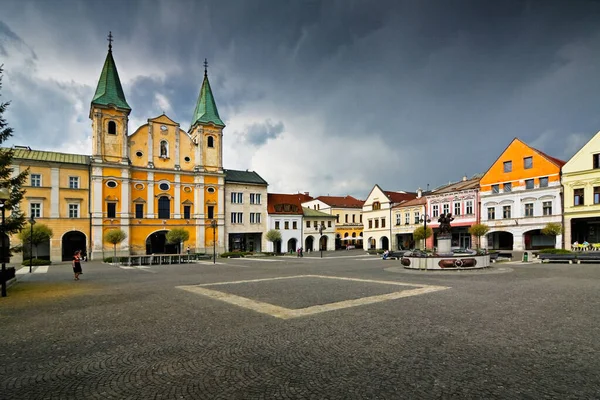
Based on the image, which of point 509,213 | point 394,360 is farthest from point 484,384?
point 509,213

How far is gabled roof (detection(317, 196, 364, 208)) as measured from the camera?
7369 centimetres

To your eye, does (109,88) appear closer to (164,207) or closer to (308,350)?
(164,207)

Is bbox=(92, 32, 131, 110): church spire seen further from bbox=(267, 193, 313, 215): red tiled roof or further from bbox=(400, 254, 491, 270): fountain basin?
bbox=(400, 254, 491, 270): fountain basin

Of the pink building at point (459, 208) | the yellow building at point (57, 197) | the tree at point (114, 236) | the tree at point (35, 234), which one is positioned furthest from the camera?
the pink building at point (459, 208)

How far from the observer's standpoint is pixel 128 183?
44.8 metres

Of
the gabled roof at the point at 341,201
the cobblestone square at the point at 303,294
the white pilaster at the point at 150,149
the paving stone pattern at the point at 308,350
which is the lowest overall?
the cobblestone square at the point at 303,294

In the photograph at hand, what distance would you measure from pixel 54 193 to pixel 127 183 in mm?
7890

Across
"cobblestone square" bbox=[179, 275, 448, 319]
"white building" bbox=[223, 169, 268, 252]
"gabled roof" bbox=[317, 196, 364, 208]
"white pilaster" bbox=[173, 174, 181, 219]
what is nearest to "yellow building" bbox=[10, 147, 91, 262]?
"white pilaster" bbox=[173, 174, 181, 219]

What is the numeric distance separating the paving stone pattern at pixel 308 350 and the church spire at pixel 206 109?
45376 mm

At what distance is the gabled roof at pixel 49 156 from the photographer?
132ft

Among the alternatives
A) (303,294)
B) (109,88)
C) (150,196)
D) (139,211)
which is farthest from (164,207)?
(303,294)

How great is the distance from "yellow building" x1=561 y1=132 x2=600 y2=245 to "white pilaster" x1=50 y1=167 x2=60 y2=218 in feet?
188

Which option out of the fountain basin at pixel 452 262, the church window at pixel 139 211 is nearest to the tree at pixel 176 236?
the church window at pixel 139 211

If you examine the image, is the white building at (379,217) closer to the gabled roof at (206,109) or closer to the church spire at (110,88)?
the gabled roof at (206,109)
